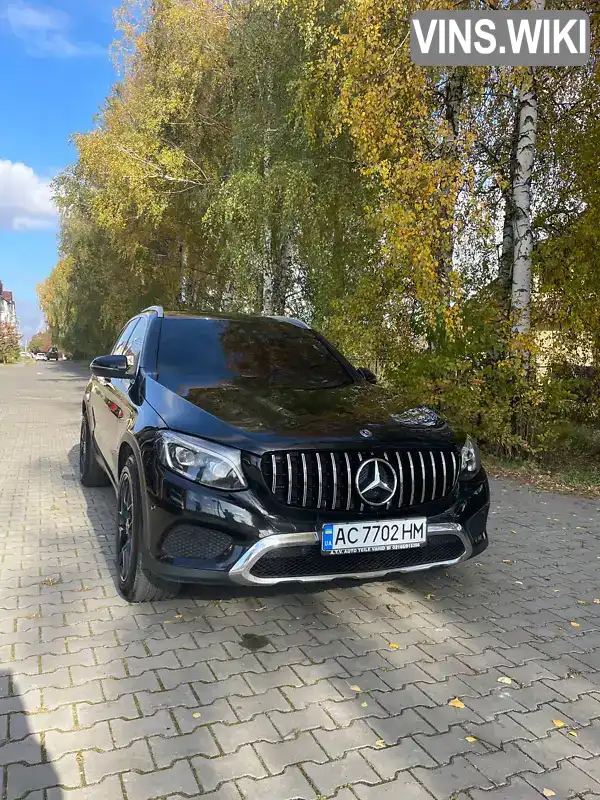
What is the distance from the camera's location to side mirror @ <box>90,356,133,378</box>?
173 inches

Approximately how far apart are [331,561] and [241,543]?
45cm

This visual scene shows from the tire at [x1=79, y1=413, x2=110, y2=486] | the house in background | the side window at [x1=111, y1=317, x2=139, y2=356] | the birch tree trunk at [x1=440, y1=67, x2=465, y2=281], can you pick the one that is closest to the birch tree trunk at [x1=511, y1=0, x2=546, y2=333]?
the birch tree trunk at [x1=440, y1=67, x2=465, y2=281]

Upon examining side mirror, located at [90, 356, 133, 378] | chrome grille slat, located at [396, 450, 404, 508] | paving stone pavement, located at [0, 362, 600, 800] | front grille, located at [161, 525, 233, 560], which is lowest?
paving stone pavement, located at [0, 362, 600, 800]

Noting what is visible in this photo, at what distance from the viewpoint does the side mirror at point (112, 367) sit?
438 cm

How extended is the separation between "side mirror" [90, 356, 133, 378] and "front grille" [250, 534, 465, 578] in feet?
6.22

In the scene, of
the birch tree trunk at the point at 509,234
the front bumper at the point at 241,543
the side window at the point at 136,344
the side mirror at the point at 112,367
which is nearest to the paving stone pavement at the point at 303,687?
the front bumper at the point at 241,543

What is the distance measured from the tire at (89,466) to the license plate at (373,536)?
3878mm

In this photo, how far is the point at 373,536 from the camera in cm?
317

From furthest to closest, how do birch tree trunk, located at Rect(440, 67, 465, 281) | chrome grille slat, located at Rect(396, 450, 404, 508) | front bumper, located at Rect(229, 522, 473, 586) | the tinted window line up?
birch tree trunk, located at Rect(440, 67, 465, 281) < the tinted window < chrome grille slat, located at Rect(396, 450, 404, 508) < front bumper, located at Rect(229, 522, 473, 586)

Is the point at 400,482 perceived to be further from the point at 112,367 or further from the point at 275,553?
the point at 112,367

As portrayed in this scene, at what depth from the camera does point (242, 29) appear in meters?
13.0

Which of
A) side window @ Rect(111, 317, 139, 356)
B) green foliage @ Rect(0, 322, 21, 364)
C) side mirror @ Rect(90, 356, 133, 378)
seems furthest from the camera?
green foliage @ Rect(0, 322, 21, 364)

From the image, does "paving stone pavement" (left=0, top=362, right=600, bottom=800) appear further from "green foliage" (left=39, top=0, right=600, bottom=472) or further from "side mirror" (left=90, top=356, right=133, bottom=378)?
"green foliage" (left=39, top=0, right=600, bottom=472)

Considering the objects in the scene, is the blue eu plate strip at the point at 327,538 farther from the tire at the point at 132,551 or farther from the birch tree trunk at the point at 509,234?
the birch tree trunk at the point at 509,234
